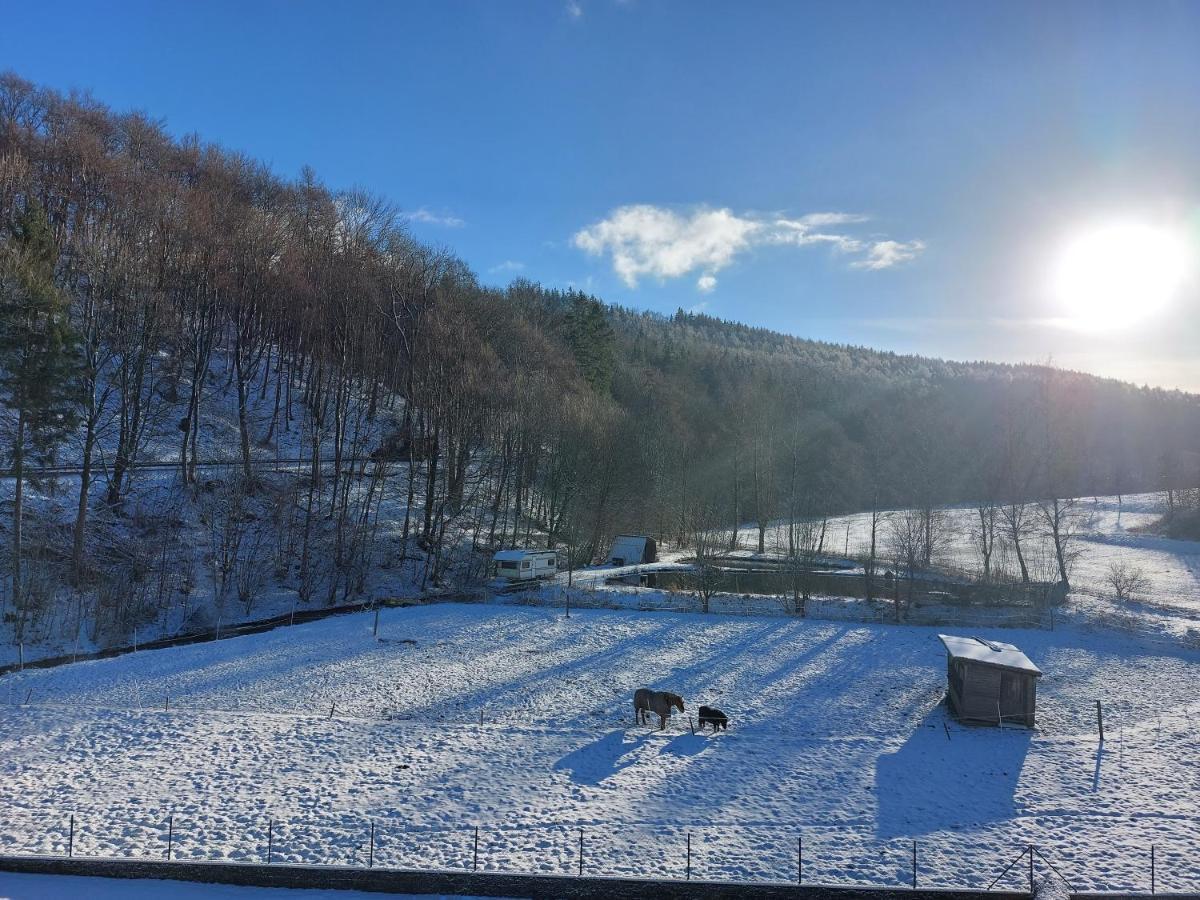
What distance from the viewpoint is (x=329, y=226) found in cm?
4897

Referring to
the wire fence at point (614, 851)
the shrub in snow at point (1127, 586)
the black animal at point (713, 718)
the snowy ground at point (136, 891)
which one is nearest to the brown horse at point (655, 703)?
the black animal at point (713, 718)

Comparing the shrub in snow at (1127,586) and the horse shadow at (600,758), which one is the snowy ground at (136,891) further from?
the shrub in snow at (1127,586)

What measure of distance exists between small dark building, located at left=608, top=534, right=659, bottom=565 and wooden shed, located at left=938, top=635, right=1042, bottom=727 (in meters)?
26.3

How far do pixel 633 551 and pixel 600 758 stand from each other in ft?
95.8

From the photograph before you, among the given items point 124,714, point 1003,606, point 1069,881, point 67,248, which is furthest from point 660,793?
point 67,248

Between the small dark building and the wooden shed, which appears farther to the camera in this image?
the small dark building

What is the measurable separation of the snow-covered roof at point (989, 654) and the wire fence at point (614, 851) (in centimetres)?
705

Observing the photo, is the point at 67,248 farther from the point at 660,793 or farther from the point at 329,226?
the point at 660,793

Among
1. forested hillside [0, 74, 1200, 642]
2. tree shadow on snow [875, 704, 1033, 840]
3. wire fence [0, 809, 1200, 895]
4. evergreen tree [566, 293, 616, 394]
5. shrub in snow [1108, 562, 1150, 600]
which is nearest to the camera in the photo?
wire fence [0, 809, 1200, 895]

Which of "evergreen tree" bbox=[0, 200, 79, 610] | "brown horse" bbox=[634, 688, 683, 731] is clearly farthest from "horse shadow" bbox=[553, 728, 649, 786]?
"evergreen tree" bbox=[0, 200, 79, 610]

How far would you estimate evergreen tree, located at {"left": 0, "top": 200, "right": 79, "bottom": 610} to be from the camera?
1072 inches

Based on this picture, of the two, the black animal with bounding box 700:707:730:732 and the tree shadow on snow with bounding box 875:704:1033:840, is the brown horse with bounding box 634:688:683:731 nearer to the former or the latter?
the black animal with bounding box 700:707:730:732

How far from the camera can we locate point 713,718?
19.8 metres

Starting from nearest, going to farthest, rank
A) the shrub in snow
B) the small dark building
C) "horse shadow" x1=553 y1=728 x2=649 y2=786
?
"horse shadow" x1=553 y1=728 x2=649 y2=786 → the shrub in snow → the small dark building
